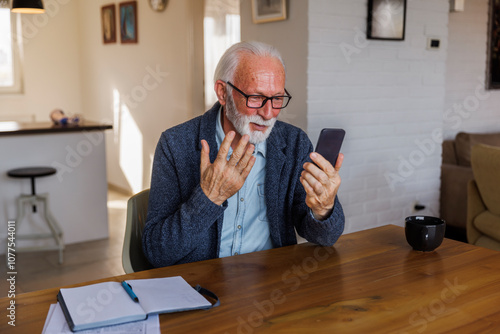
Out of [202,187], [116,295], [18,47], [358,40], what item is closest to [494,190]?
[358,40]

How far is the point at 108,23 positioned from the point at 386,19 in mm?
3520

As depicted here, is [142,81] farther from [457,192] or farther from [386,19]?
[457,192]

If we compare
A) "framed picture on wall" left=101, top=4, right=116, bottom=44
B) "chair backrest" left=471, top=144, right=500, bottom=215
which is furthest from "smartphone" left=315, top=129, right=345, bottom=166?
"framed picture on wall" left=101, top=4, right=116, bottom=44

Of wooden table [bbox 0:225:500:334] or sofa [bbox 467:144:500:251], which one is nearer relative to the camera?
wooden table [bbox 0:225:500:334]

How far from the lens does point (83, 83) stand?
6.51 meters

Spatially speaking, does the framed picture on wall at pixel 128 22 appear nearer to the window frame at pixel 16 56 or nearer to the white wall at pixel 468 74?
the window frame at pixel 16 56

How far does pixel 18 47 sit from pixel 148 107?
226 cm

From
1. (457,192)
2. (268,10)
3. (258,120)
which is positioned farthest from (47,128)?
(457,192)

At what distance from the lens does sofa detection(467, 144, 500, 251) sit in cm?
266

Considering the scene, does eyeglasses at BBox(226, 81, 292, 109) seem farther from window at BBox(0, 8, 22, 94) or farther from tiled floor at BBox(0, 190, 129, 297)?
window at BBox(0, 8, 22, 94)

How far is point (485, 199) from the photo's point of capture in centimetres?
278

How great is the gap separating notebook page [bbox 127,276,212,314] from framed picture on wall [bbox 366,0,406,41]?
2.28 m

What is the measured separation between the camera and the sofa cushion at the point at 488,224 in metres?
2.66

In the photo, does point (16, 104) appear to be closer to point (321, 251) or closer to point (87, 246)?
point (87, 246)
